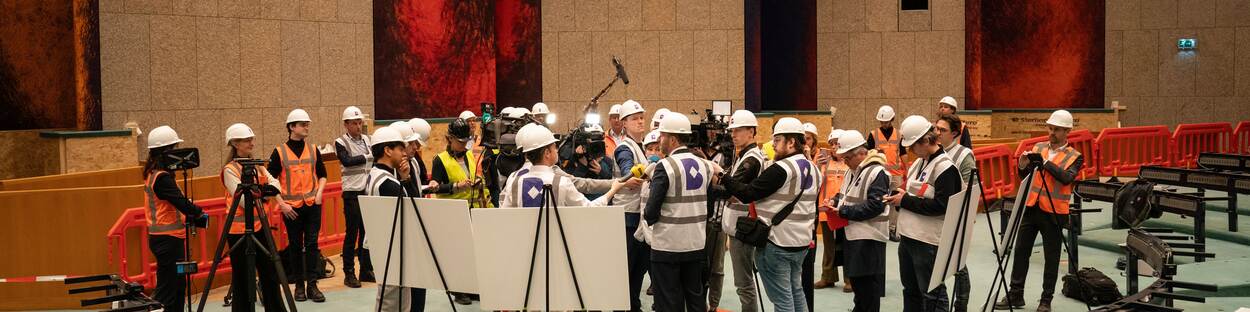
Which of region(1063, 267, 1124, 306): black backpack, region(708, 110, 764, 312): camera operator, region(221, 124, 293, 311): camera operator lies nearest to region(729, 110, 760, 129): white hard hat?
region(708, 110, 764, 312): camera operator

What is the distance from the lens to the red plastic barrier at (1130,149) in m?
16.7

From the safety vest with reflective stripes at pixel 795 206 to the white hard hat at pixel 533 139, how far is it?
154 centimetres

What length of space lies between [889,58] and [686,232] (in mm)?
15449

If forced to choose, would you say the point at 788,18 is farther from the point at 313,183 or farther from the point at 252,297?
the point at 252,297

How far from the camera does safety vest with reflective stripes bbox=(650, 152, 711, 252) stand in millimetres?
6730

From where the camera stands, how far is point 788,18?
2255 cm

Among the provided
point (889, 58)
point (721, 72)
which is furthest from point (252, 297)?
point (889, 58)

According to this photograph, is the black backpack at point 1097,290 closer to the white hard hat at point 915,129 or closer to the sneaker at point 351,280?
the white hard hat at point 915,129

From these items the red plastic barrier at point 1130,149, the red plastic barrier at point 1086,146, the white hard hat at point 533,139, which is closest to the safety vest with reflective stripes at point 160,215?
the white hard hat at point 533,139

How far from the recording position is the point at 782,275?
279 inches

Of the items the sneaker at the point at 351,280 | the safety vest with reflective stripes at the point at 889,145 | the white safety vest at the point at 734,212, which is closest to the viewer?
the white safety vest at the point at 734,212

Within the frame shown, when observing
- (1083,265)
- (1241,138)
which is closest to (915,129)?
(1083,265)

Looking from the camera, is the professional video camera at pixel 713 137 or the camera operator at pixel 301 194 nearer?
the professional video camera at pixel 713 137

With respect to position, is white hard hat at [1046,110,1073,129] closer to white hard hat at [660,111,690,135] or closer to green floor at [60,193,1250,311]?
green floor at [60,193,1250,311]
